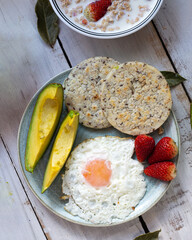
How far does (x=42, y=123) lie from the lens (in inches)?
52.9

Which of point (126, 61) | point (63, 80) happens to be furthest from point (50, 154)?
point (126, 61)

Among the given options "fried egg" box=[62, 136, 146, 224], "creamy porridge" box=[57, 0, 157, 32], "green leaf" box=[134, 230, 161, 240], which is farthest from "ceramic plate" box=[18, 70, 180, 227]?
"creamy porridge" box=[57, 0, 157, 32]

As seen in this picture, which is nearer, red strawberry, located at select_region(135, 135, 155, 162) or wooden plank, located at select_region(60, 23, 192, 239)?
red strawberry, located at select_region(135, 135, 155, 162)

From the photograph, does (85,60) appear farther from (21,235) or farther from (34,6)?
(21,235)

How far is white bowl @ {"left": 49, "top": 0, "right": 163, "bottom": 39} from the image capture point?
1340 millimetres

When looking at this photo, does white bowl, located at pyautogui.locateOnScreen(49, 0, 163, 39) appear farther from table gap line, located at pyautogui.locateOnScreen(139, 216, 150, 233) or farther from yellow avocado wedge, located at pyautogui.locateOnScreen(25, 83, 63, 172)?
table gap line, located at pyautogui.locateOnScreen(139, 216, 150, 233)

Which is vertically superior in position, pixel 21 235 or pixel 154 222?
pixel 21 235

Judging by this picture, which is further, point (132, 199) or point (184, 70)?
point (184, 70)

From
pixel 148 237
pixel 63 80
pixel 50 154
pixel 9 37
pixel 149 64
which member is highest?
pixel 9 37

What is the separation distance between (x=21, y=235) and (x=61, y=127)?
60 centimetres

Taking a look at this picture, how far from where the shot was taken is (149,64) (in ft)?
4.91

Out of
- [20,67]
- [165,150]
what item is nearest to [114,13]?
[20,67]

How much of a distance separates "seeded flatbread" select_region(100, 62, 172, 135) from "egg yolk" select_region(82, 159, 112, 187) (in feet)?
0.60

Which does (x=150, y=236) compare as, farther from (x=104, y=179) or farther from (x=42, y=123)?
(x=42, y=123)
